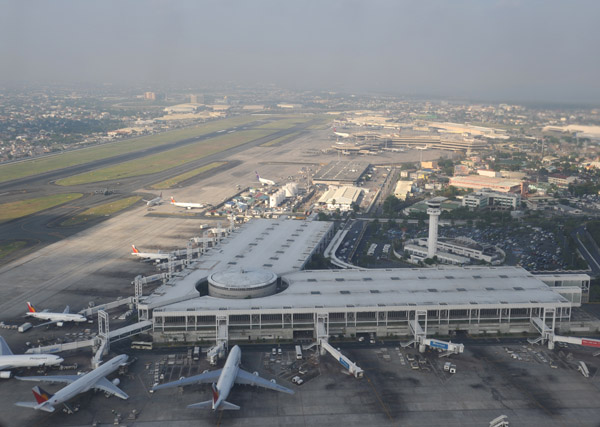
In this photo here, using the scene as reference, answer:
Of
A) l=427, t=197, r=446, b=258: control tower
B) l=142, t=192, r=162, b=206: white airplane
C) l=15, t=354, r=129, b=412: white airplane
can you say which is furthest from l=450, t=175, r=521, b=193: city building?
l=15, t=354, r=129, b=412: white airplane

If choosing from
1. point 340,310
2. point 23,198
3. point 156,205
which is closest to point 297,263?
point 340,310

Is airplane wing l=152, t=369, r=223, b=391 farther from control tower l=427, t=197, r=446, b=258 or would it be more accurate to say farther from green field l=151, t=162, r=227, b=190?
green field l=151, t=162, r=227, b=190

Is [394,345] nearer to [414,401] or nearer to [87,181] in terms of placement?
[414,401]

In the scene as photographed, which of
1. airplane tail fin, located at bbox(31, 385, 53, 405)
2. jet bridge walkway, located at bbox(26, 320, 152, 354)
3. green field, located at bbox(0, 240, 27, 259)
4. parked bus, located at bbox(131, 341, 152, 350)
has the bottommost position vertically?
green field, located at bbox(0, 240, 27, 259)

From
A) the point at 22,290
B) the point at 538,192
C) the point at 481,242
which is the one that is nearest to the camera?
the point at 22,290

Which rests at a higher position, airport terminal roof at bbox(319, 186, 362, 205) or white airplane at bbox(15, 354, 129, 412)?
airport terminal roof at bbox(319, 186, 362, 205)

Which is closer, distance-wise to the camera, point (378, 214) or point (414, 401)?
point (414, 401)

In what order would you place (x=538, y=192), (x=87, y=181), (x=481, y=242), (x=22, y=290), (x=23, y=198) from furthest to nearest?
(x=87, y=181), (x=538, y=192), (x=23, y=198), (x=481, y=242), (x=22, y=290)
